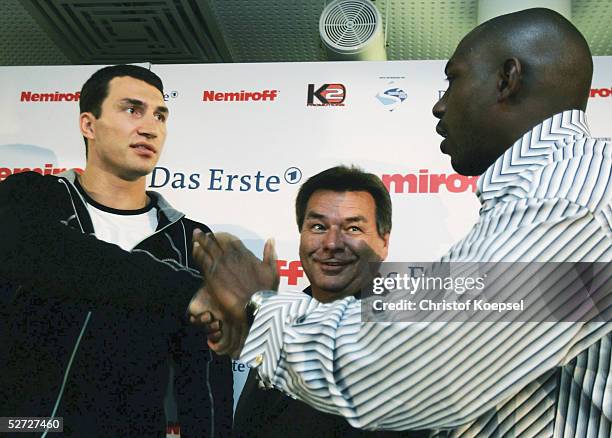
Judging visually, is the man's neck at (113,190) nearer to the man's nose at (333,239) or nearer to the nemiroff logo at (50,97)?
the nemiroff logo at (50,97)

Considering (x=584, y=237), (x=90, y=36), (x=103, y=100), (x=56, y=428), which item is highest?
(x=90, y=36)

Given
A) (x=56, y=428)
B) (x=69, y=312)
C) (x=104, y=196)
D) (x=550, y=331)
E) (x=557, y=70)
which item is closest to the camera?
(x=550, y=331)

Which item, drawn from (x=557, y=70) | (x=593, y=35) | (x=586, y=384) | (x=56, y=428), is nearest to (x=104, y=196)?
(x=56, y=428)

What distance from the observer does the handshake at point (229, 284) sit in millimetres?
800

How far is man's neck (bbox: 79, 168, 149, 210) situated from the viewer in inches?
73.4

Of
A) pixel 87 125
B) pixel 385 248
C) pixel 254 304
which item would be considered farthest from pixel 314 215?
pixel 254 304

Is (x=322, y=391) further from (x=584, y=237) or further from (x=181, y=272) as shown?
(x=181, y=272)

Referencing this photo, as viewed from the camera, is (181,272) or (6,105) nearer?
(181,272)

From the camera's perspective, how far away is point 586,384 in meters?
0.69

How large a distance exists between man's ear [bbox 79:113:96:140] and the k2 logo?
71 centimetres

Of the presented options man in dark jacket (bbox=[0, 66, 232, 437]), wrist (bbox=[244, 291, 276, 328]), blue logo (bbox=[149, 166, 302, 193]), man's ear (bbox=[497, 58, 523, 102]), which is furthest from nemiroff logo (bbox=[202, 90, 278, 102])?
wrist (bbox=[244, 291, 276, 328])

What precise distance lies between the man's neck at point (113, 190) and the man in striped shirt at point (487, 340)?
1.09 meters

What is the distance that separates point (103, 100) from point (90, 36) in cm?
64

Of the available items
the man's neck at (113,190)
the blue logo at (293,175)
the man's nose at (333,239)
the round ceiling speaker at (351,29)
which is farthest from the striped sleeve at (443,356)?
the round ceiling speaker at (351,29)
